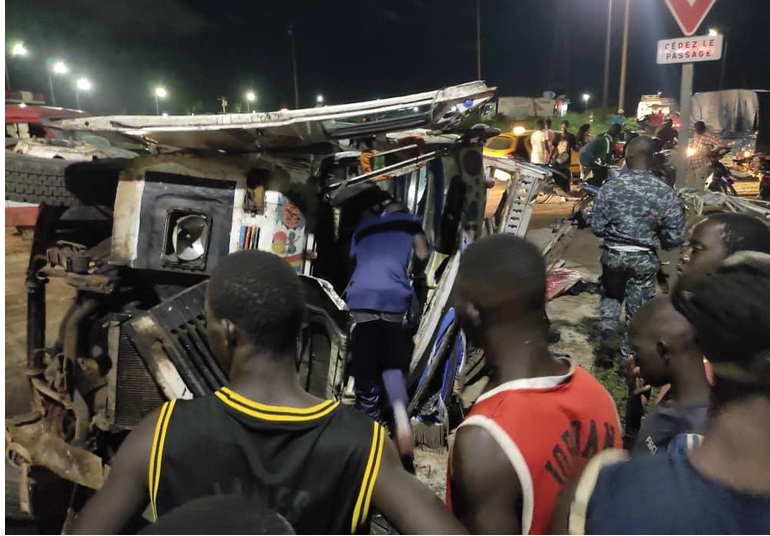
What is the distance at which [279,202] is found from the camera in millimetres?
3633

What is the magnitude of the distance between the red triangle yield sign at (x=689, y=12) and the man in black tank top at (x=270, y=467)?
4063mm

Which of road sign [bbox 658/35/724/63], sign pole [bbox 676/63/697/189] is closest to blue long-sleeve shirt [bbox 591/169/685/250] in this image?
sign pole [bbox 676/63/697/189]

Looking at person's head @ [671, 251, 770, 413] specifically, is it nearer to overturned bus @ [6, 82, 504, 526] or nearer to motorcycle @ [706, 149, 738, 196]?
overturned bus @ [6, 82, 504, 526]

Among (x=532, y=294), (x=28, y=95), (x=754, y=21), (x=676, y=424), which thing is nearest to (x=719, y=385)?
(x=532, y=294)

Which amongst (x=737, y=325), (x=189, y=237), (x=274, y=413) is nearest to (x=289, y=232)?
(x=189, y=237)

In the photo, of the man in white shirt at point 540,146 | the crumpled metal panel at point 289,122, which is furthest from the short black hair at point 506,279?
the man in white shirt at point 540,146

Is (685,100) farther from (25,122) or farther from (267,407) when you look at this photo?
(25,122)

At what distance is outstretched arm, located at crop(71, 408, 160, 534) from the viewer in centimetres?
147

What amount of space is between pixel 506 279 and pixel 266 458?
871 mm

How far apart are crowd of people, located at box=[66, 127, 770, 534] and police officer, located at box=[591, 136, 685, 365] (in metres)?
2.66

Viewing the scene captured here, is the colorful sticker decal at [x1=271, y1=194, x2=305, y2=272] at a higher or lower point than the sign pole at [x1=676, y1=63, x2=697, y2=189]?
lower

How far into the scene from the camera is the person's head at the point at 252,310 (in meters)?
1.63

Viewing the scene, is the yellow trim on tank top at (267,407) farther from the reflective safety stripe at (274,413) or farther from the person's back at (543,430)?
the person's back at (543,430)

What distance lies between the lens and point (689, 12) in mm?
4090
